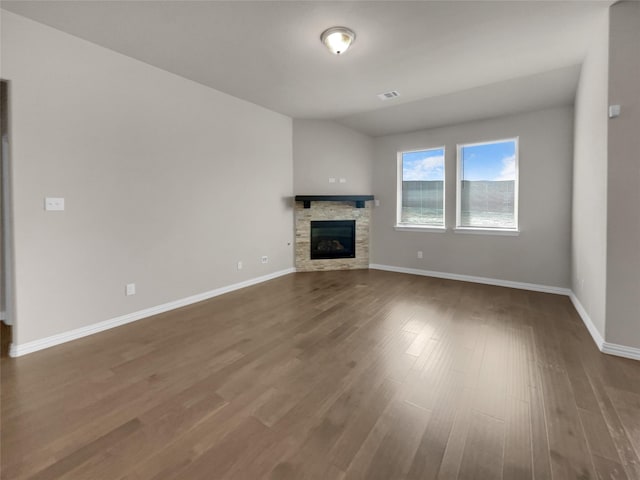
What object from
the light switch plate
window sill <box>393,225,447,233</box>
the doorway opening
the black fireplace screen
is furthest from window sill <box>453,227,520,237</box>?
the doorway opening

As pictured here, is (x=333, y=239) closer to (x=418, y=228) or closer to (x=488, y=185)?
(x=418, y=228)

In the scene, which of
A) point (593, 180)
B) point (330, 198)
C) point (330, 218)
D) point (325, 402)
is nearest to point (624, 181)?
point (593, 180)

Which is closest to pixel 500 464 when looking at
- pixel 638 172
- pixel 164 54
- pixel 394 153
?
pixel 638 172

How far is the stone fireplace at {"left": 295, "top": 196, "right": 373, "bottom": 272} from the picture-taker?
5766 millimetres

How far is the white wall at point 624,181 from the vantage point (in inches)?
93.4

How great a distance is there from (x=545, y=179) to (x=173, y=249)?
5354 mm

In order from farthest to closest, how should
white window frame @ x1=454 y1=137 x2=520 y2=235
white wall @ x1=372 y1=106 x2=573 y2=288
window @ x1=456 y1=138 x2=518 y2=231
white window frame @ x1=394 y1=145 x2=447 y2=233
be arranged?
white window frame @ x1=394 y1=145 x2=447 y2=233
window @ x1=456 y1=138 x2=518 y2=231
white window frame @ x1=454 y1=137 x2=520 y2=235
white wall @ x1=372 y1=106 x2=573 y2=288

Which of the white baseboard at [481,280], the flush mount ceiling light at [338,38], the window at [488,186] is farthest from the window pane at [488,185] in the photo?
the flush mount ceiling light at [338,38]

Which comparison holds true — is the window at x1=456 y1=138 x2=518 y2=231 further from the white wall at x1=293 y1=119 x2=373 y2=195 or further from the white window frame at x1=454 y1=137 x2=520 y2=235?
the white wall at x1=293 y1=119 x2=373 y2=195

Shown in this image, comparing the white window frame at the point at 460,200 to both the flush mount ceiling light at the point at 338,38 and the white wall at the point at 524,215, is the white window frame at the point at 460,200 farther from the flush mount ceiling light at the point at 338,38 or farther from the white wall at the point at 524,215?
the flush mount ceiling light at the point at 338,38

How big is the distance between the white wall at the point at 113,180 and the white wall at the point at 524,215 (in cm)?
334

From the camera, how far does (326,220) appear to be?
5.92 metres

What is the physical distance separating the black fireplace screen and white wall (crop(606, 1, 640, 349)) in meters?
4.01

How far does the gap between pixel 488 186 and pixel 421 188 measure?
115 centimetres
